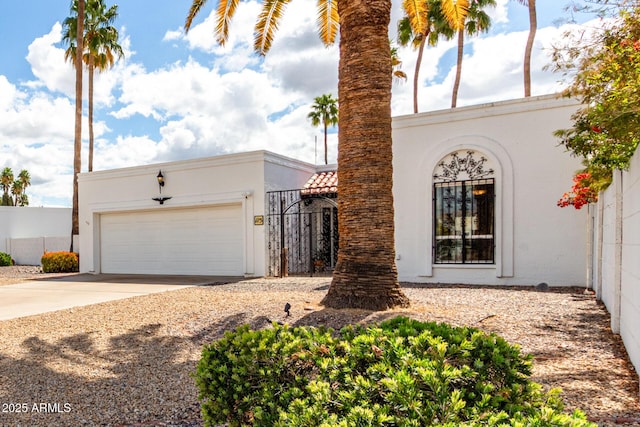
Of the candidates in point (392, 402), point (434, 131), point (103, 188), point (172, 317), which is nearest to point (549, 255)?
point (434, 131)

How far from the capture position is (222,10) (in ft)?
31.2

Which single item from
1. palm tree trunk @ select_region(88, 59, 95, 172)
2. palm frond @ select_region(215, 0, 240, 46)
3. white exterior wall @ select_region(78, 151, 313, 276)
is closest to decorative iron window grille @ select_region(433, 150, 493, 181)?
white exterior wall @ select_region(78, 151, 313, 276)

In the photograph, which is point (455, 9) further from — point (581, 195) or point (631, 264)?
point (631, 264)

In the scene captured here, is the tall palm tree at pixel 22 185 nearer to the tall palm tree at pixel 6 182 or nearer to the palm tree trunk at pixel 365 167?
the tall palm tree at pixel 6 182

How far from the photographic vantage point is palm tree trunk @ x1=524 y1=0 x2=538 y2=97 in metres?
18.4

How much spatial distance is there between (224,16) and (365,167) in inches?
206

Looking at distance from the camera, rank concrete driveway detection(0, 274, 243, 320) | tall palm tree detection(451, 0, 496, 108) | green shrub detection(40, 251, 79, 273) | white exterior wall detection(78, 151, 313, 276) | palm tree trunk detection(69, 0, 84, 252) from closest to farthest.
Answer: concrete driveway detection(0, 274, 243, 320) → white exterior wall detection(78, 151, 313, 276) → green shrub detection(40, 251, 79, 273) → palm tree trunk detection(69, 0, 84, 252) → tall palm tree detection(451, 0, 496, 108)

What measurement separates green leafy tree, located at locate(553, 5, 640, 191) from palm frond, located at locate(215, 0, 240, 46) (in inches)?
261

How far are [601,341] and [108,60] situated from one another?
24914 mm

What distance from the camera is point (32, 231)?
27.4 meters

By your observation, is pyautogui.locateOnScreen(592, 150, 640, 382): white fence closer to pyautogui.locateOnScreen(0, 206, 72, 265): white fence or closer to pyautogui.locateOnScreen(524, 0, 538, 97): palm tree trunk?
pyautogui.locateOnScreen(524, 0, 538, 97): palm tree trunk

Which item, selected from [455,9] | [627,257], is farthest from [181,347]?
[455,9]

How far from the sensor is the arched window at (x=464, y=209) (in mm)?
11000

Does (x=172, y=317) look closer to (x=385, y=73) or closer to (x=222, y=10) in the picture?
(x=385, y=73)
